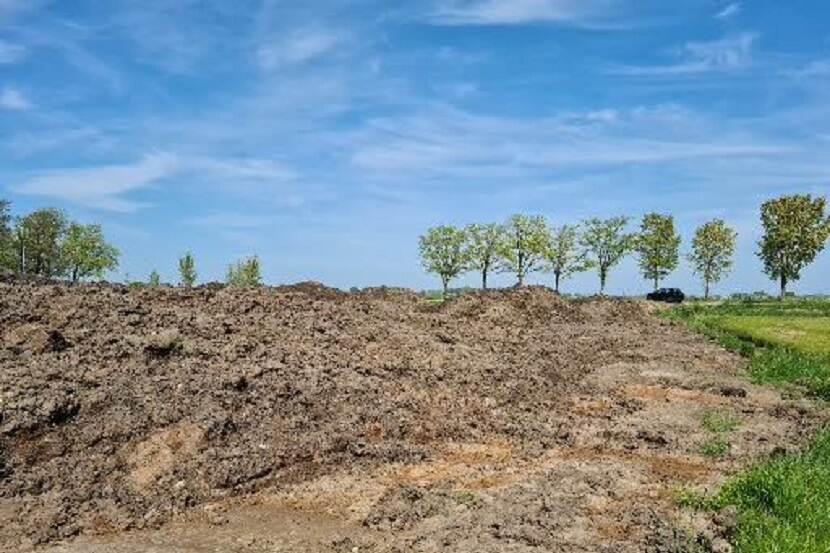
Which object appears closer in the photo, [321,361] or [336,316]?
[321,361]

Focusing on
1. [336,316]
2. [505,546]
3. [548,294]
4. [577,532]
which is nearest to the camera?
[505,546]

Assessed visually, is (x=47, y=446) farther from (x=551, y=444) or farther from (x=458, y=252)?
(x=458, y=252)

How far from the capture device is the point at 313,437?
12.2 meters

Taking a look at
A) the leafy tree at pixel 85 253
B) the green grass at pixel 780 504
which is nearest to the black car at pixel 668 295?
the leafy tree at pixel 85 253

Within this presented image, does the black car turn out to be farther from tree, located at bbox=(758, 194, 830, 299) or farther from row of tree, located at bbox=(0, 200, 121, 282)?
row of tree, located at bbox=(0, 200, 121, 282)

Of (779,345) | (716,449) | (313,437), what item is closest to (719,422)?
(716,449)

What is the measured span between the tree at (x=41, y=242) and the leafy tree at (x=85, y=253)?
4.67 ft

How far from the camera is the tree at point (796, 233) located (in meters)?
80.6

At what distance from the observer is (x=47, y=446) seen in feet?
34.8

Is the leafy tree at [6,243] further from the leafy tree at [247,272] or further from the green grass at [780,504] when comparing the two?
the green grass at [780,504]

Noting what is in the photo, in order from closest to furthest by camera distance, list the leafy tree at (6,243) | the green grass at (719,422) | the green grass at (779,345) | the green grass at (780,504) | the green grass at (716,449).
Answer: the green grass at (780,504), the green grass at (716,449), the green grass at (719,422), the green grass at (779,345), the leafy tree at (6,243)

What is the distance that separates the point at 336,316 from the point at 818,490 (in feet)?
44.6

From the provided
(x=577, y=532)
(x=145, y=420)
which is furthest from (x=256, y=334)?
(x=577, y=532)

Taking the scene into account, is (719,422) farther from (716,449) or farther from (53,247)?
(53,247)
